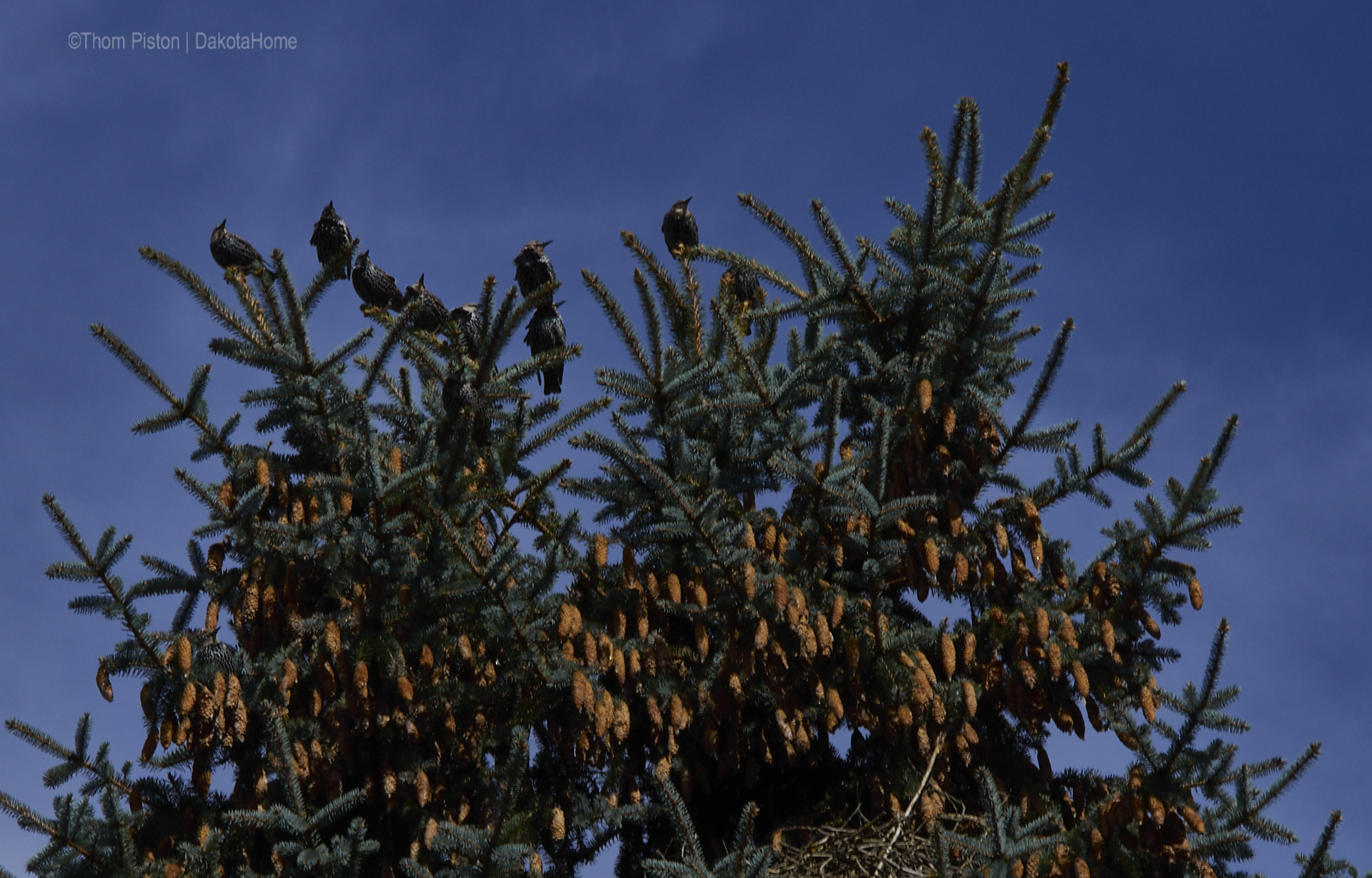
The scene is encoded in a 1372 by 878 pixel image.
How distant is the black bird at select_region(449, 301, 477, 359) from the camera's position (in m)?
6.12

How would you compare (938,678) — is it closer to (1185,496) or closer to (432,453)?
(1185,496)

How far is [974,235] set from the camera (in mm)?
6496

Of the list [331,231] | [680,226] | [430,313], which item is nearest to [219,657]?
[430,313]

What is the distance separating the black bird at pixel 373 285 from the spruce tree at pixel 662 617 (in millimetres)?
1539

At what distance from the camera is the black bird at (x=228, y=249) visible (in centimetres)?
754

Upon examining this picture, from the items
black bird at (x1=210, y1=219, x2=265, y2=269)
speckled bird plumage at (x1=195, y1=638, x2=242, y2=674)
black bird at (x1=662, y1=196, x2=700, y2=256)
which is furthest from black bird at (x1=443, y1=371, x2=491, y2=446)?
black bird at (x1=662, y1=196, x2=700, y2=256)

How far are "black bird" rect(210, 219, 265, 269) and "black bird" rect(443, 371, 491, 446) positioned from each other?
7.36ft

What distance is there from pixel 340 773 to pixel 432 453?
56.3 inches

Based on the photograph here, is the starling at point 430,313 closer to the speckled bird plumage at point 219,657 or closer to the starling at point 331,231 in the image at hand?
the starling at point 331,231

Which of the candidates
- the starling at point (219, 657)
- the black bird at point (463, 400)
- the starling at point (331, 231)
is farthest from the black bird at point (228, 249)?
the starling at point (219, 657)

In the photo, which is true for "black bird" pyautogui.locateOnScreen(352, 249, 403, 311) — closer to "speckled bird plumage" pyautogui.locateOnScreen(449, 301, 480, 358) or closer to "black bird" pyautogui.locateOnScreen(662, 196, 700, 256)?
"speckled bird plumage" pyautogui.locateOnScreen(449, 301, 480, 358)

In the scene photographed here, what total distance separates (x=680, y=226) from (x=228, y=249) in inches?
113

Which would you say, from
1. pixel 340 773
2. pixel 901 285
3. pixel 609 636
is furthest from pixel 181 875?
pixel 901 285

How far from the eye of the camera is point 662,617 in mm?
6164
